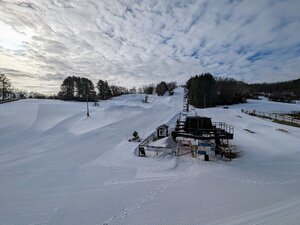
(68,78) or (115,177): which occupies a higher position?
(68,78)

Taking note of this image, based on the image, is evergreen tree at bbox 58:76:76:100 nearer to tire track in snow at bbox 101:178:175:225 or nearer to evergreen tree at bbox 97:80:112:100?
evergreen tree at bbox 97:80:112:100

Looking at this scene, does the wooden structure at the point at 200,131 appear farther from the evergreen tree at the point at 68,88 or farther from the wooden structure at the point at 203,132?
the evergreen tree at the point at 68,88

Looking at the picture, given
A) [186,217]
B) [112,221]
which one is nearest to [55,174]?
[112,221]

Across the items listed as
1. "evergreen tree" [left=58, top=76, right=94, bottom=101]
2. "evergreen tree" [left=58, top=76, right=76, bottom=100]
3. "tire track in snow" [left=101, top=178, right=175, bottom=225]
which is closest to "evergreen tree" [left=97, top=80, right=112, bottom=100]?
"evergreen tree" [left=58, top=76, right=94, bottom=101]

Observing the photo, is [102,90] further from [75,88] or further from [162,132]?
[162,132]

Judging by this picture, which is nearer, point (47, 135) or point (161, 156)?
point (161, 156)

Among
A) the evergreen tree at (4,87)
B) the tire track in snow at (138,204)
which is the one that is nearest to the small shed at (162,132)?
the tire track in snow at (138,204)

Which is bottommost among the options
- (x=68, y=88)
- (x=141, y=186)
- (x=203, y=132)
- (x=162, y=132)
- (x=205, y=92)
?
(x=141, y=186)

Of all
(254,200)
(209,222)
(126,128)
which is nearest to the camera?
(209,222)

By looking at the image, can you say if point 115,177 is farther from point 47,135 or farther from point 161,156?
point 47,135

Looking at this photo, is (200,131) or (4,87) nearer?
(200,131)

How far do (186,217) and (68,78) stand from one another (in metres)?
85.4

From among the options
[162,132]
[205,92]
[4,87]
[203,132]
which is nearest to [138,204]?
[203,132]

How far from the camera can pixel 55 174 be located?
1125cm
